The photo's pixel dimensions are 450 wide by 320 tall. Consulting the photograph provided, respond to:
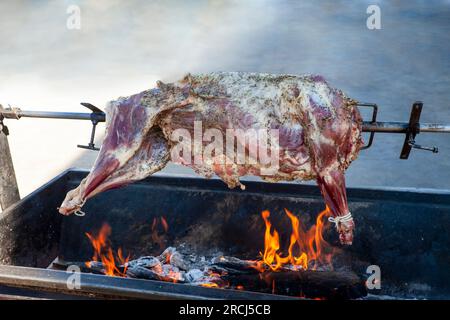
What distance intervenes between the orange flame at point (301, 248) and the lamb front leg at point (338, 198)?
0.62 metres

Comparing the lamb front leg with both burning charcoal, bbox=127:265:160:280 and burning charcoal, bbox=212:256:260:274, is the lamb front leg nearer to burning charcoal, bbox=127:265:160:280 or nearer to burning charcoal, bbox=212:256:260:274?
burning charcoal, bbox=212:256:260:274

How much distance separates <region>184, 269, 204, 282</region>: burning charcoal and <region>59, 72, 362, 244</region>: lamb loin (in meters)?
0.74

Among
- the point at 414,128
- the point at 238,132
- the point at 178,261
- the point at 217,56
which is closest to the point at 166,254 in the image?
the point at 178,261

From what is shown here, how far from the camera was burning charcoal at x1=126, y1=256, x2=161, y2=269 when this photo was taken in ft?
10.4

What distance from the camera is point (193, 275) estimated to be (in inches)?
122

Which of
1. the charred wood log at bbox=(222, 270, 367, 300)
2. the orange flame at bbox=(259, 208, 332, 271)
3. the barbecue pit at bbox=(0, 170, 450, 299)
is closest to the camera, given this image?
the charred wood log at bbox=(222, 270, 367, 300)

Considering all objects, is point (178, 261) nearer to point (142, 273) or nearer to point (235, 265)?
point (142, 273)

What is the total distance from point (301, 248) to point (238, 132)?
102cm

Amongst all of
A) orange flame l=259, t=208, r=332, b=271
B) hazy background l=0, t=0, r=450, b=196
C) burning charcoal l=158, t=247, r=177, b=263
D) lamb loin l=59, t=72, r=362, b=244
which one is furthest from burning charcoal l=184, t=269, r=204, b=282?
hazy background l=0, t=0, r=450, b=196

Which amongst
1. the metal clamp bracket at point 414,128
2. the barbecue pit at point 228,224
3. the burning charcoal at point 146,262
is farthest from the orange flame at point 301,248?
the metal clamp bracket at point 414,128

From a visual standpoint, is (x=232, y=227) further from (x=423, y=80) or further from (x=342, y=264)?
(x=423, y=80)

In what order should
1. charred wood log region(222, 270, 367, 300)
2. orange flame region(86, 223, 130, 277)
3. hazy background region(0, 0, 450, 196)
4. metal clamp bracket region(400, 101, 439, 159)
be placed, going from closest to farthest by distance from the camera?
1. metal clamp bracket region(400, 101, 439, 159)
2. charred wood log region(222, 270, 367, 300)
3. orange flame region(86, 223, 130, 277)
4. hazy background region(0, 0, 450, 196)
